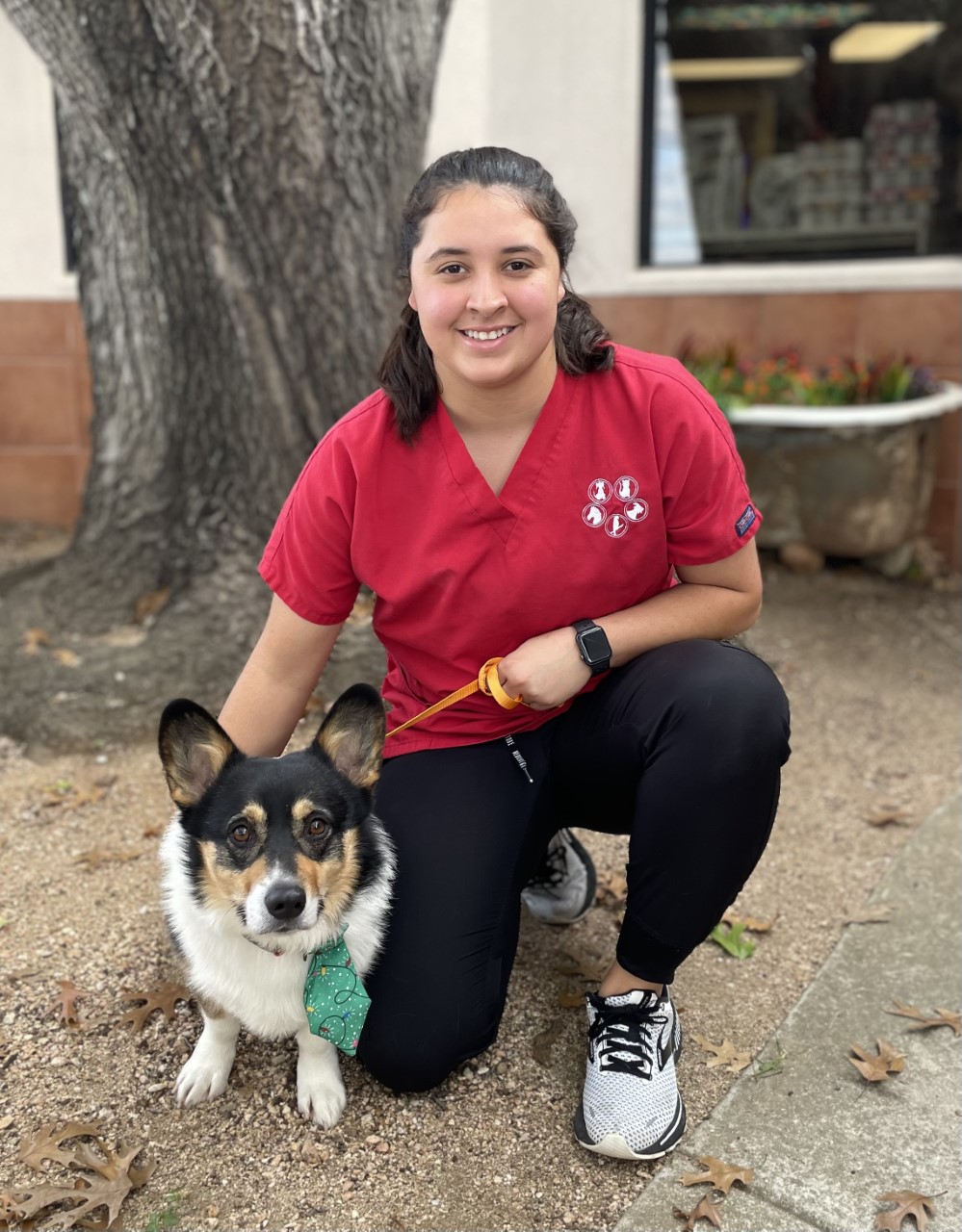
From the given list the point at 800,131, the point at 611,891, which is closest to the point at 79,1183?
the point at 611,891

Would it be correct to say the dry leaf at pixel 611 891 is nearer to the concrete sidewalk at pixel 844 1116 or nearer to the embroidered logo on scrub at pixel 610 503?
the concrete sidewalk at pixel 844 1116

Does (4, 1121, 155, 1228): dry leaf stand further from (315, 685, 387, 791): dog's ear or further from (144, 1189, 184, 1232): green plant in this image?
(315, 685, 387, 791): dog's ear

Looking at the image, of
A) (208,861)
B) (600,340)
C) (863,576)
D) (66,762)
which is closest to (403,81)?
(600,340)

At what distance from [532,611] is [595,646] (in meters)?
0.14

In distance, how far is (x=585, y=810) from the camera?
2.31 metres

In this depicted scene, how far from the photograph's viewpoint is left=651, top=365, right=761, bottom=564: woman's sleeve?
2096mm

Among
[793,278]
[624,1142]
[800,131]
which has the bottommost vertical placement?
[624,1142]

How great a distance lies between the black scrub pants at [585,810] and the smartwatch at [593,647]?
0.32 feet

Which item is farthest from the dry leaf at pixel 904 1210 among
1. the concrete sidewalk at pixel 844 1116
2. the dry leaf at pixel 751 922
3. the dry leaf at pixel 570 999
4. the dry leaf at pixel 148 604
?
the dry leaf at pixel 148 604

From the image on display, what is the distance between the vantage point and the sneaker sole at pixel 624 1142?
1.98m

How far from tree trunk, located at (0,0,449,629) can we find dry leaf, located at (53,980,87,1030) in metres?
1.58

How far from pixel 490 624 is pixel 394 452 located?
15.0 inches

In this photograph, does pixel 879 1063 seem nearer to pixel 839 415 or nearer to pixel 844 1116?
pixel 844 1116

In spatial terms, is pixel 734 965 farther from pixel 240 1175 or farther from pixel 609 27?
pixel 609 27
